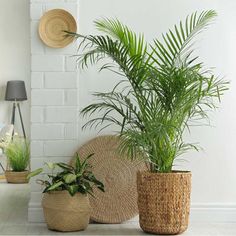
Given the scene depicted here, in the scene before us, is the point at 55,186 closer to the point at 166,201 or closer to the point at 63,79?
the point at 166,201

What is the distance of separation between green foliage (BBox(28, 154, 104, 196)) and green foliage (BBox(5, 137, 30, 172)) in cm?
190

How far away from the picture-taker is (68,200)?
14.0 feet

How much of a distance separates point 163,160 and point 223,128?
75cm

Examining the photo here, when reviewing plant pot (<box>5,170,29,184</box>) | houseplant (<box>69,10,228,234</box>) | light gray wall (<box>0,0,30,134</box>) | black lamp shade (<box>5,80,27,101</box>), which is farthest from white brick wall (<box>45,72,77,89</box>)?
light gray wall (<box>0,0,30,134</box>)

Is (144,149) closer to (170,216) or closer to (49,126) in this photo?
(170,216)

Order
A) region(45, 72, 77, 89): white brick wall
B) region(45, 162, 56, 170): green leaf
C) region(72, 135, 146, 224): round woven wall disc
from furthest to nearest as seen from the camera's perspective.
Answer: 1. region(45, 72, 77, 89): white brick wall
2. region(72, 135, 146, 224): round woven wall disc
3. region(45, 162, 56, 170): green leaf

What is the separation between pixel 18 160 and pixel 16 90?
107 cm

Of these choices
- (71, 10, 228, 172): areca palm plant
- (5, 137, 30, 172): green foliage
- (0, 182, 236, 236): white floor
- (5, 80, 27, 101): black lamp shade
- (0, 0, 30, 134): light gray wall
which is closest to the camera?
(71, 10, 228, 172): areca palm plant

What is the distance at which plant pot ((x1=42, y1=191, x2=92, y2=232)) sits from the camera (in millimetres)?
4258

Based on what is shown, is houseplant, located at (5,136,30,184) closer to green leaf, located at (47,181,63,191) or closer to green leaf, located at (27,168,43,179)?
green leaf, located at (27,168,43,179)

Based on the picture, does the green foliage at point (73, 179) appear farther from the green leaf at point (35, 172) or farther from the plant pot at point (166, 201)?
the plant pot at point (166, 201)

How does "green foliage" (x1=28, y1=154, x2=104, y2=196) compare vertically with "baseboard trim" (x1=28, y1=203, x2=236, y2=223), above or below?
above

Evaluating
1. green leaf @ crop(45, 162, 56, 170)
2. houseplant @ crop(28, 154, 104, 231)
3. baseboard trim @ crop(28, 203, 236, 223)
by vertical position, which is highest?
green leaf @ crop(45, 162, 56, 170)

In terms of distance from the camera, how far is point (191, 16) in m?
4.57
